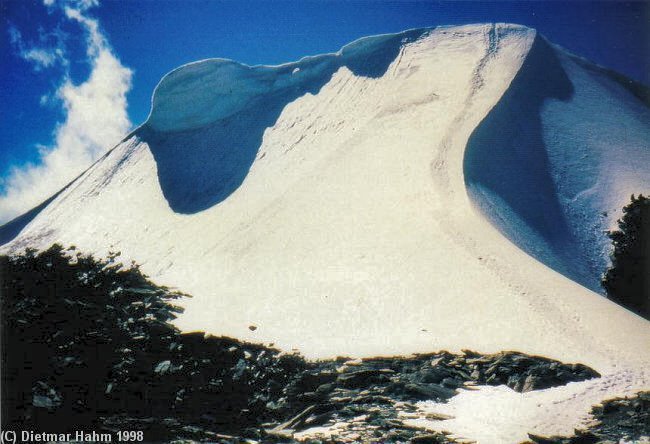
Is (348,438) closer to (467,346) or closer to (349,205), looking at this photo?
(467,346)

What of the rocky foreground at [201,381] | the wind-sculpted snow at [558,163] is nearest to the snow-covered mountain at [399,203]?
the wind-sculpted snow at [558,163]

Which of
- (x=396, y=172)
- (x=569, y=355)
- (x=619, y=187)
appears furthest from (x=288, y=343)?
(x=619, y=187)

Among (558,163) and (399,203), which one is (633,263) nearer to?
(558,163)

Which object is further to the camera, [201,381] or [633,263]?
[633,263]

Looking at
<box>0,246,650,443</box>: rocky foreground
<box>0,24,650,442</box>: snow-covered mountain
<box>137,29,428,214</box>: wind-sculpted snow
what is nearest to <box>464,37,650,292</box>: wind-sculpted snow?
<box>0,24,650,442</box>: snow-covered mountain

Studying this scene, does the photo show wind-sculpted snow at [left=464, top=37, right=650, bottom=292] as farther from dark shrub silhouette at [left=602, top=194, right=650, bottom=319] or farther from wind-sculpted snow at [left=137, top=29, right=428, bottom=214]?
wind-sculpted snow at [left=137, top=29, right=428, bottom=214]

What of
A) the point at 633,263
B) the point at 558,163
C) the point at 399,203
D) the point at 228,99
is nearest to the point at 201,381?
the point at 399,203

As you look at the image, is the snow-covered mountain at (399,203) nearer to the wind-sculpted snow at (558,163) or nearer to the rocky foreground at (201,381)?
the wind-sculpted snow at (558,163)
